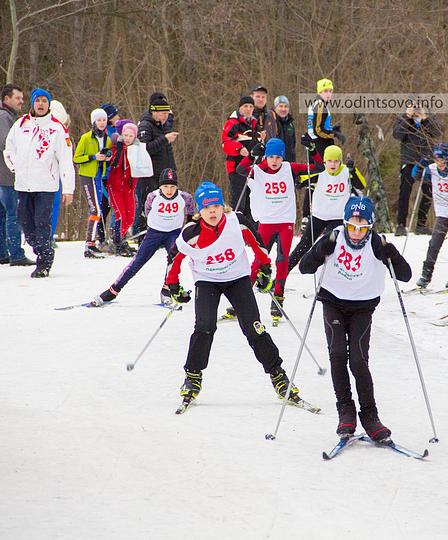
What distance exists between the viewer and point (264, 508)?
4.93 meters

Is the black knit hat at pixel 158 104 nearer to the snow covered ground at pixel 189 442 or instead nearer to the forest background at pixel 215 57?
the snow covered ground at pixel 189 442

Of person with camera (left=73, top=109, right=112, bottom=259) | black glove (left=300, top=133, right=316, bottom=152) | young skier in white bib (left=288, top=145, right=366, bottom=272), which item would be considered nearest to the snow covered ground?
young skier in white bib (left=288, top=145, right=366, bottom=272)

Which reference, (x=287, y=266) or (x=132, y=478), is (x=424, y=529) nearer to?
(x=132, y=478)

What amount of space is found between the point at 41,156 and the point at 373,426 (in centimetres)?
629

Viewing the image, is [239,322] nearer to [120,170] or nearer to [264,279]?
[264,279]

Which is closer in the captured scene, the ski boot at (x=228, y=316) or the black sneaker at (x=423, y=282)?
the ski boot at (x=228, y=316)

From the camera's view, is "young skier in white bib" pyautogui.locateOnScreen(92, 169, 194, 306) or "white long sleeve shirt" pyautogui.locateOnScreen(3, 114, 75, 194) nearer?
"young skier in white bib" pyautogui.locateOnScreen(92, 169, 194, 306)

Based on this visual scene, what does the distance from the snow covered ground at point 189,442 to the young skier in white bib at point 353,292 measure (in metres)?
0.24

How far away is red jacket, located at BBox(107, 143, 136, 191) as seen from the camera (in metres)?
13.2

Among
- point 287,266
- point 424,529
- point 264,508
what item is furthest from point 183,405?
point 287,266

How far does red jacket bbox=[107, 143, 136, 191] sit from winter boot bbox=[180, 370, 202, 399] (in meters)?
6.63

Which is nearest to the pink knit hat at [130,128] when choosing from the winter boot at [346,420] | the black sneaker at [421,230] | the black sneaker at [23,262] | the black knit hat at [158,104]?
the black knit hat at [158,104]

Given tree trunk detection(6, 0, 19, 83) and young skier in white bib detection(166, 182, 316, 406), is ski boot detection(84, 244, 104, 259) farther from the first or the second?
tree trunk detection(6, 0, 19, 83)

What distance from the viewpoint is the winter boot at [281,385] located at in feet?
22.4
